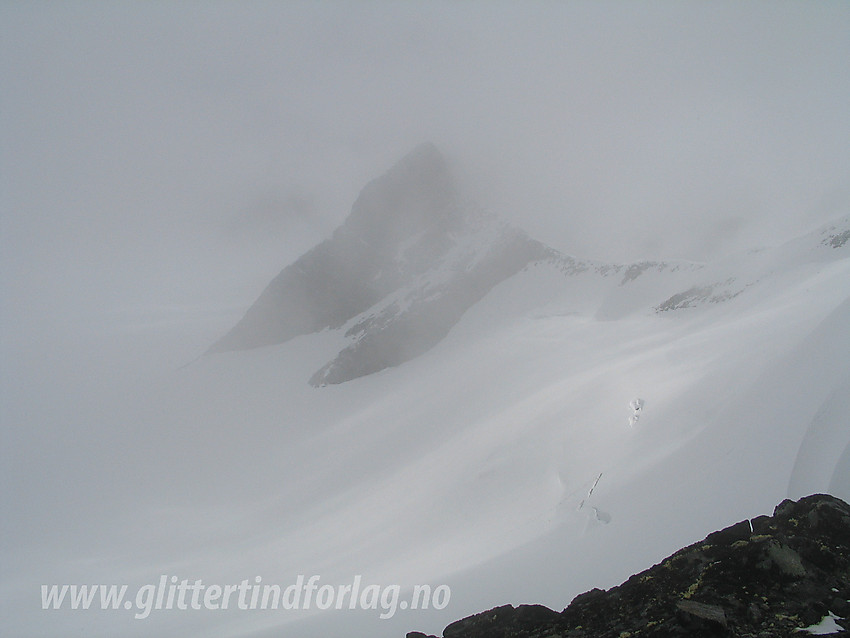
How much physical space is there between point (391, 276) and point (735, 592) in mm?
55036

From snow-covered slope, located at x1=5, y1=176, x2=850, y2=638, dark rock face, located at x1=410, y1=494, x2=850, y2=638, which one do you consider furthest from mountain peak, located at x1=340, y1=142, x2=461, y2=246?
dark rock face, located at x1=410, y1=494, x2=850, y2=638

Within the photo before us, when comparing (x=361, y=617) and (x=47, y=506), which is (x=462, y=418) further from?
(x=47, y=506)

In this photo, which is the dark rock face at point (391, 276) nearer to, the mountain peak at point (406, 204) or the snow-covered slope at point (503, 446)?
the mountain peak at point (406, 204)

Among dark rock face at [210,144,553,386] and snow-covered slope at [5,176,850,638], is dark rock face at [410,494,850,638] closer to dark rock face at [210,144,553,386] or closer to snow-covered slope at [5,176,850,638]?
snow-covered slope at [5,176,850,638]

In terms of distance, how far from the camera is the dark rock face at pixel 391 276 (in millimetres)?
53562

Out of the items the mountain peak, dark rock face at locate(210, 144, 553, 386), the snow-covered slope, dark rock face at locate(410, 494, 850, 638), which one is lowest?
dark rock face at locate(410, 494, 850, 638)

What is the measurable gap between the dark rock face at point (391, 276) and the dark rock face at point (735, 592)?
43.1 m

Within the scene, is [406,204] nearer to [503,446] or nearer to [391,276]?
[391,276]

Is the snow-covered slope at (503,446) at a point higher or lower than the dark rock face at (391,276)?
lower

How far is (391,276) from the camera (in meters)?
60.6

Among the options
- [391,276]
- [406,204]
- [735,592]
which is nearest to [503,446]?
[735,592]

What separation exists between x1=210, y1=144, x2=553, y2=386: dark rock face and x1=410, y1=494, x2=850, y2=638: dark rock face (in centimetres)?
4307

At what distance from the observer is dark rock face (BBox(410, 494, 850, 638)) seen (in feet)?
21.7

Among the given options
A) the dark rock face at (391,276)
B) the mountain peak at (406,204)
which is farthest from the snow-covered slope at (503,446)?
the mountain peak at (406,204)
